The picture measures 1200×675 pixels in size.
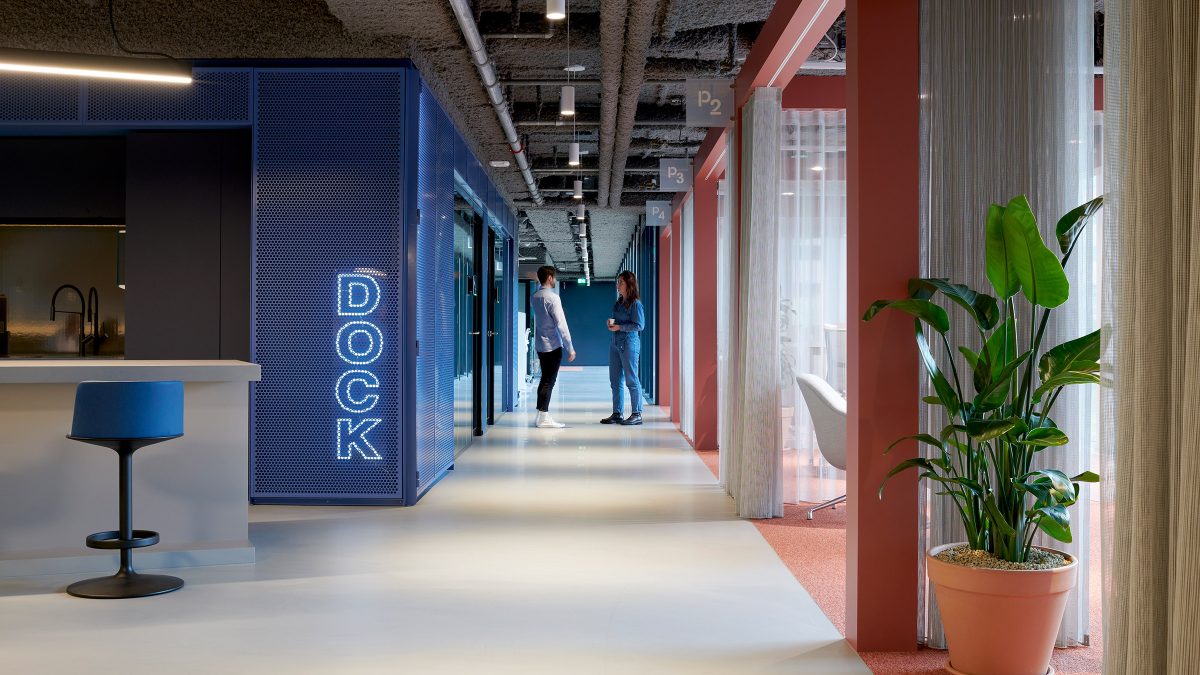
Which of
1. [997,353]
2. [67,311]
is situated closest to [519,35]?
[67,311]

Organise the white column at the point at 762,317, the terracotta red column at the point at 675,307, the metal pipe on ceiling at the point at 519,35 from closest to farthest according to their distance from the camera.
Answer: the white column at the point at 762,317 → the metal pipe on ceiling at the point at 519,35 → the terracotta red column at the point at 675,307

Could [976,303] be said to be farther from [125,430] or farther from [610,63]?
[610,63]

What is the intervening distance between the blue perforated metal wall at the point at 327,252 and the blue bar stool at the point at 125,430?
2.05 meters

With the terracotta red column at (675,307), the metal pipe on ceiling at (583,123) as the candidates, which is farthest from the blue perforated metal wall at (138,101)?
the terracotta red column at (675,307)

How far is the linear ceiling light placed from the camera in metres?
5.07

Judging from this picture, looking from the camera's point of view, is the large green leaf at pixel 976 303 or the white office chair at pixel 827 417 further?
the white office chair at pixel 827 417

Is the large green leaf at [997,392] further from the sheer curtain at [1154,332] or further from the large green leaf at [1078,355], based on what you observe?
the sheer curtain at [1154,332]

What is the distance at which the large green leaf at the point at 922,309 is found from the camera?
3262 millimetres

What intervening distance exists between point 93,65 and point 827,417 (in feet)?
13.7

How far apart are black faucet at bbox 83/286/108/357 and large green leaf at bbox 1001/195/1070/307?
6324mm

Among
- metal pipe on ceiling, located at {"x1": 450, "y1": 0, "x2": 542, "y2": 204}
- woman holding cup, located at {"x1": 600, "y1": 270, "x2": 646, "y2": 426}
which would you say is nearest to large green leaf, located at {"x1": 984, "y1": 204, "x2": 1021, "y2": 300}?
metal pipe on ceiling, located at {"x1": 450, "y1": 0, "x2": 542, "y2": 204}

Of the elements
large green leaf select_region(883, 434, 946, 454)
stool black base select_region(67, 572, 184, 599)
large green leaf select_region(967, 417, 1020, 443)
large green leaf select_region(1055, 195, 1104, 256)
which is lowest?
stool black base select_region(67, 572, 184, 599)

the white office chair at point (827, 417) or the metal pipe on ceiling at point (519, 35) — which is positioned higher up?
the metal pipe on ceiling at point (519, 35)

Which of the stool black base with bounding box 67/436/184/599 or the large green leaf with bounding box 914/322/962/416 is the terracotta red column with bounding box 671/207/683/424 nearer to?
the stool black base with bounding box 67/436/184/599
